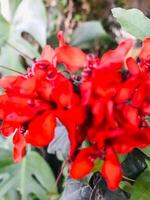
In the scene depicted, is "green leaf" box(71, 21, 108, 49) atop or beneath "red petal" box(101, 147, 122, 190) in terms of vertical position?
atop

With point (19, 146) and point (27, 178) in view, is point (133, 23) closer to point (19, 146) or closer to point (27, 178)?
point (19, 146)

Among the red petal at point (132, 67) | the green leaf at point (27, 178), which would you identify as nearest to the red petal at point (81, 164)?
the red petal at point (132, 67)

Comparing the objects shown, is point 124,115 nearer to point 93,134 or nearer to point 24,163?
point 93,134

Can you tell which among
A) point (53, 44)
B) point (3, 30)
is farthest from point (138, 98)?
point (53, 44)

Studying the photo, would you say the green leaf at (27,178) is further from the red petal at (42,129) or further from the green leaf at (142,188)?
the red petal at (42,129)

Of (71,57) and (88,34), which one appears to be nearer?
(71,57)

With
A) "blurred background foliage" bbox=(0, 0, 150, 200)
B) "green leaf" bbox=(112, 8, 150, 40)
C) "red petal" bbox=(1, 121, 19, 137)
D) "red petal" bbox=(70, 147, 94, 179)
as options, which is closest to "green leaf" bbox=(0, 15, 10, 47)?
"blurred background foliage" bbox=(0, 0, 150, 200)

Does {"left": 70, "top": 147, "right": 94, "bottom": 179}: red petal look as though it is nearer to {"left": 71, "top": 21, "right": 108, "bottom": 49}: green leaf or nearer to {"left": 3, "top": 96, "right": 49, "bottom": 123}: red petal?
{"left": 3, "top": 96, "right": 49, "bottom": 123}: red petal

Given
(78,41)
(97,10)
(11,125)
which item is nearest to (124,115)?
(11,125)
